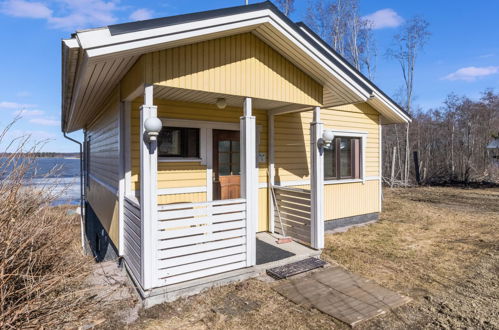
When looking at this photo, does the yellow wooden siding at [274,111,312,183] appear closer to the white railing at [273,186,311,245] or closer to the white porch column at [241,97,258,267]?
the white railing at [273,186,311,245]

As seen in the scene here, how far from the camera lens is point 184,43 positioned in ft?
11.1

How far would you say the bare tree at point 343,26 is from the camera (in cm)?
1625

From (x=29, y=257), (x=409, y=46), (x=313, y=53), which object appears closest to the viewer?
(x=29, y=257)

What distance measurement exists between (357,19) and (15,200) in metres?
18.1

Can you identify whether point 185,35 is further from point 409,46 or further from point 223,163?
point 409,46

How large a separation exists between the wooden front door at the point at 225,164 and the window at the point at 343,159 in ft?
7.31

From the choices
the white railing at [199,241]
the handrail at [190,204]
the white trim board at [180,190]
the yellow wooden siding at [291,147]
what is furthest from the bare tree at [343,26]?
the white railing at [199,241]

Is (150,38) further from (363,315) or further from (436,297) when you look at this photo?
(436,297)

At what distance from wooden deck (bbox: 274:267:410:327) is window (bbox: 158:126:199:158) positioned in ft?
8.07

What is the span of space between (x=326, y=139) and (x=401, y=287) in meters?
2.20

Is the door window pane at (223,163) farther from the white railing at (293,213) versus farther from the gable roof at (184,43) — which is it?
the gable roof at (184,43)

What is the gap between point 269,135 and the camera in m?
5.64

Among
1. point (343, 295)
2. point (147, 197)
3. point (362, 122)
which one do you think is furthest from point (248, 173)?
point (362, 122)

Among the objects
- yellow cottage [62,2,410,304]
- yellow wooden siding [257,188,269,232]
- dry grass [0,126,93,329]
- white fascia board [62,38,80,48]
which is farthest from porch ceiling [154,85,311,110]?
dry grass [0,126,93,329]
